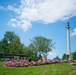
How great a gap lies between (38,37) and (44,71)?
63.2 metres

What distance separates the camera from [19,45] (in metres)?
67.0

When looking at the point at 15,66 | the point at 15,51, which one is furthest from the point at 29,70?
the point at 15,51

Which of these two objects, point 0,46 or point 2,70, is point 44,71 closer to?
point 2,70

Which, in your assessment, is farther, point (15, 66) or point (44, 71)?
point (15, 66)

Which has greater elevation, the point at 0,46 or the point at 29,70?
the point at 0,46

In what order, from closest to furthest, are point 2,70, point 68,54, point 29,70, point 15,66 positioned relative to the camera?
point 29,70 < point 2,70 < point 15,66 < point 68,54

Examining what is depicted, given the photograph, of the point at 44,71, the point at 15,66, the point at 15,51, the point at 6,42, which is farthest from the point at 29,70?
the point at 6,42

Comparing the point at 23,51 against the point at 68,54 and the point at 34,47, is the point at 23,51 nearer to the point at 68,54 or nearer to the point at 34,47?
the point at 34,47

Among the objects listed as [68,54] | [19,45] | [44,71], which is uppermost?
[19,45]

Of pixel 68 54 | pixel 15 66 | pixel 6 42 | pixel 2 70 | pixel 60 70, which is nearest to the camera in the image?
pixel 60 70

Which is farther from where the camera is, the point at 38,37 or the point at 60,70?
the point at 38,37

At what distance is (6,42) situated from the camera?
78125 mm

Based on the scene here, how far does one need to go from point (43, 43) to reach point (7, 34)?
492 inches

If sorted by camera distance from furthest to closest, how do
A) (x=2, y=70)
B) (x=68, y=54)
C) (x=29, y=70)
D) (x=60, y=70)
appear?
(x=68, y=54) → (x=2, y=70) → (x=29, y=70) → (x=60, y=70)
